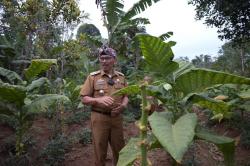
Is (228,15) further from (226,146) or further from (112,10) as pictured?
(226,146)

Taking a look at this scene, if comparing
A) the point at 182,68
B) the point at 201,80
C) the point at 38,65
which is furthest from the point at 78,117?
the point at 201,80

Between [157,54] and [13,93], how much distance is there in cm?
295

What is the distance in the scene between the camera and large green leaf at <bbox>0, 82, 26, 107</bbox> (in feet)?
17.2

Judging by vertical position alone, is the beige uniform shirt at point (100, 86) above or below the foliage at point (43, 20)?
below

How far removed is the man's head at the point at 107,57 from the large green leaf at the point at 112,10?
435 cm

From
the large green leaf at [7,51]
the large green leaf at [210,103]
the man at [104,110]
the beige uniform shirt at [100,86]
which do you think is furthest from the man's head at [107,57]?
the large green leaf at [7,51]

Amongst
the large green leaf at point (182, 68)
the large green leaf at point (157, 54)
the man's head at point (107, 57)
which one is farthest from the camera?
the man's head at point (107, 57)

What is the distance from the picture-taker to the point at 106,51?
4480 mm

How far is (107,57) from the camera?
4.51 metres

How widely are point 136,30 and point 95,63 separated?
2.33 m

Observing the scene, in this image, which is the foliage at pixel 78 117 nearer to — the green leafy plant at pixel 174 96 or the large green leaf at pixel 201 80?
the green leafy plant at pixel 174 96

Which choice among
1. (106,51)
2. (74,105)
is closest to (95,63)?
(74,105)

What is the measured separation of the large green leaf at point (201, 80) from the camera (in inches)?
113

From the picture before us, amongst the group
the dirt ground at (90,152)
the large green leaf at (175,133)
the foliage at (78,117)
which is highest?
the large green leaf at (175,133)
